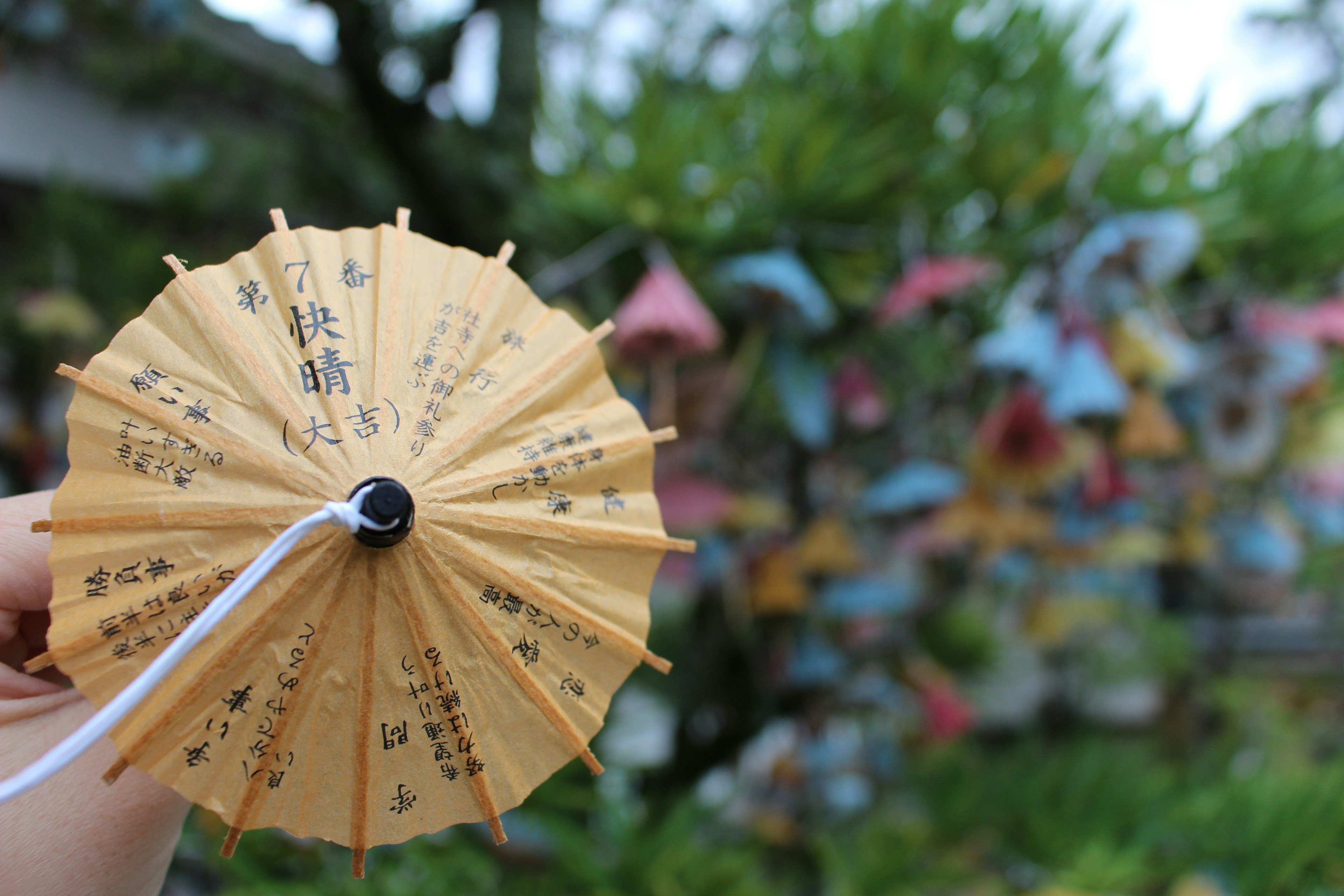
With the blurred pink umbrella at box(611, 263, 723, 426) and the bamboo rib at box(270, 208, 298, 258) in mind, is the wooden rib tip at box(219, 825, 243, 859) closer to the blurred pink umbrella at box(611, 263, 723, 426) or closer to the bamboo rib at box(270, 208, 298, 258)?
the bamboo rib at box(270, 208, 298, 258)

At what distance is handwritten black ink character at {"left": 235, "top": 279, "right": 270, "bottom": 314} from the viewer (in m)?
0.43

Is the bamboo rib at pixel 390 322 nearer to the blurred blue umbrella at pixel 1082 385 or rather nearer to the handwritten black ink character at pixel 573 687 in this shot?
the handwritten black ink character at pixel 573 687

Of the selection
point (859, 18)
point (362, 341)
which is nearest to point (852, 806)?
point (859, 18)

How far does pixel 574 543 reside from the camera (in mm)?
476

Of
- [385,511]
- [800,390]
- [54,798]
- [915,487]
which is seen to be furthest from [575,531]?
[915,487]

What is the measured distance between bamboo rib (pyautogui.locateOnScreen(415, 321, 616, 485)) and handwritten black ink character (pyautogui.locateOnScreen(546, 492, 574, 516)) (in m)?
0.05

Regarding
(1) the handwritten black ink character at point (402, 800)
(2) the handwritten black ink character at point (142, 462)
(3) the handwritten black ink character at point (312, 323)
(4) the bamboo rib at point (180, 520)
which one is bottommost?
(1) the handwritten black ink character at point (402, 800)

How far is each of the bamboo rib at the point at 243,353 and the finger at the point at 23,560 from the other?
7.0 inches

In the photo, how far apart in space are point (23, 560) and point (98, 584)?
0.44ft

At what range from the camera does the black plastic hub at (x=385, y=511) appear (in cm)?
38

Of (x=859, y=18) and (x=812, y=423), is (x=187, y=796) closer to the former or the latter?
(x=812, y=423)

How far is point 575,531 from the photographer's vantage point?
47 cm

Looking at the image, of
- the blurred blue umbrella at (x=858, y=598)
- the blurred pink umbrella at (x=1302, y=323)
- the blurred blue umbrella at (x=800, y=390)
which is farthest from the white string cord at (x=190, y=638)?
the blurred pink umbrella at (x=1302, y=323)

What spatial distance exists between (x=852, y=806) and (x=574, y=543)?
2.01m
